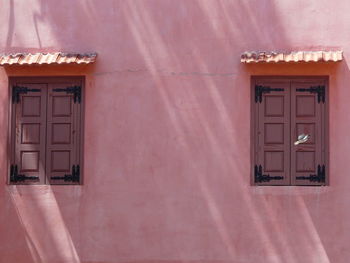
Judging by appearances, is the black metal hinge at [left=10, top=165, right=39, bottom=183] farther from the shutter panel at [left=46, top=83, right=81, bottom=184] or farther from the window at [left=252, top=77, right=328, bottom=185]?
the window at [left=252, top=77, right=328, bottom=185]

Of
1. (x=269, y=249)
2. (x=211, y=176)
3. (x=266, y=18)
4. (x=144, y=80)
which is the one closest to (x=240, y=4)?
(x=266, y=18)

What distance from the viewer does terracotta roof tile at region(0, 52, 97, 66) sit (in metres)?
10.6

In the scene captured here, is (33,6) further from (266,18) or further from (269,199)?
(269,199)

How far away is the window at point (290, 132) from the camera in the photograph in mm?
10461

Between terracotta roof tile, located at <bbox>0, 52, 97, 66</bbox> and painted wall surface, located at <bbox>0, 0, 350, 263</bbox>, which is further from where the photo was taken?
terracotta roof tile, located at <bbox>0, 52, 97, 66</bbox>

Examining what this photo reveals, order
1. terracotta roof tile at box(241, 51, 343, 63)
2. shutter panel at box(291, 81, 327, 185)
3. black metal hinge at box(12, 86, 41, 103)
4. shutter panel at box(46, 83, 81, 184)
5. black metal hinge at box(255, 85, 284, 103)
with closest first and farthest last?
terracotta roof tile at box(241, 51, 343, 63)
shutter panel at box(291, 81, 327, 185)
black metal hinge at box(255, 85, 284, 103)
shutter panel at box(46, 83, 81, 184)
black metal hinge at box(12, 86, 41, 103)

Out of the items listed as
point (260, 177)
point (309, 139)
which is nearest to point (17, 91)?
point (260, 177)

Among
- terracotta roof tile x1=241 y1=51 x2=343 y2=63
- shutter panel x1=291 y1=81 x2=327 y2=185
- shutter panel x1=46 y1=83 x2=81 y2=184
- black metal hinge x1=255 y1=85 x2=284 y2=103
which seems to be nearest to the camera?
terracotta roof tile x1=241 y1=51 x2=343 y2=63

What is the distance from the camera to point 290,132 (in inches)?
414

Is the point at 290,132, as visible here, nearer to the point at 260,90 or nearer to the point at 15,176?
the point at 260,90

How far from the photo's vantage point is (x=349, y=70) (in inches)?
412

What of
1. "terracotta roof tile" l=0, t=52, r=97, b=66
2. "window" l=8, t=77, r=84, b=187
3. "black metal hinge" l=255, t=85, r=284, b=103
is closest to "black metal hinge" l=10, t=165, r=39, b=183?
"window" l=8, t=77, r=84, b=187

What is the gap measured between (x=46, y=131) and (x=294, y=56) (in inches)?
134

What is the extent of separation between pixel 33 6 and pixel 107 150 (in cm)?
222
